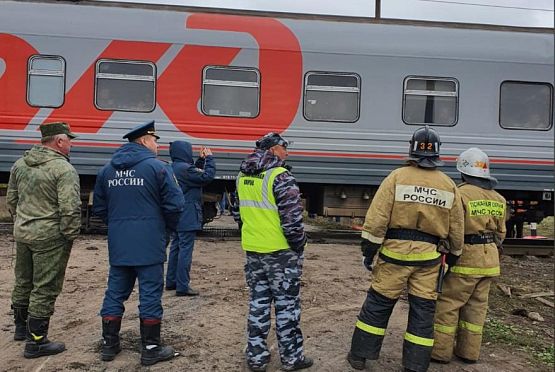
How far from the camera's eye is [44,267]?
3928 mm

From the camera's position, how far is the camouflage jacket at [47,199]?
3889 mm

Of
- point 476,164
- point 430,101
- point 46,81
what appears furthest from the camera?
point 430,101

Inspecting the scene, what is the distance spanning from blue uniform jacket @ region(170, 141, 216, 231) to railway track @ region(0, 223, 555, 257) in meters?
3.79

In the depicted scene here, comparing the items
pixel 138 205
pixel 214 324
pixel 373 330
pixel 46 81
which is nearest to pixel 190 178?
pixel 214 324

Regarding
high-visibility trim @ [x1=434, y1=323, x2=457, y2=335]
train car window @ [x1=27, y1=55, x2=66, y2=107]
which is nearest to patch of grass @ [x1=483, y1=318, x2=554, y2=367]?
high-visibility trim @ [x1=434, y1=323, x2=457, y2=335]

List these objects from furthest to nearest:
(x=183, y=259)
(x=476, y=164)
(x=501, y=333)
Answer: (x=183, y=259) → (x=501, y=333) → (x=476, y=164)

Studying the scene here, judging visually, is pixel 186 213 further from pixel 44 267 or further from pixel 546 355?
pixel 546 355

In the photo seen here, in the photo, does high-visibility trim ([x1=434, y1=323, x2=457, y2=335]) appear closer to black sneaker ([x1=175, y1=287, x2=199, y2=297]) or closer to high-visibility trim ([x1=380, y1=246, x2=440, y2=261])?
high-visibility trim ([x1=380, y1=246, x2=440, y2=261])

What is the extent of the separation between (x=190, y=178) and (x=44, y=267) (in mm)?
1908

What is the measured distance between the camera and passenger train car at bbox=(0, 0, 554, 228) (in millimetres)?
8008

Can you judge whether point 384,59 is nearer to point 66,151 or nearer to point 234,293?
point 234,293

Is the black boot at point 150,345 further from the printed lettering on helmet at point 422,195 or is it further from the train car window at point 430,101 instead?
the train car window at point 430,101

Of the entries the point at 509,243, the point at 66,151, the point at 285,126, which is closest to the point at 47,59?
the point at 285,126

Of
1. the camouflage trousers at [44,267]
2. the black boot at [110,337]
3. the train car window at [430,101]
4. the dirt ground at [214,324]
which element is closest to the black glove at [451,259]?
the dirt ground at [214,324]
